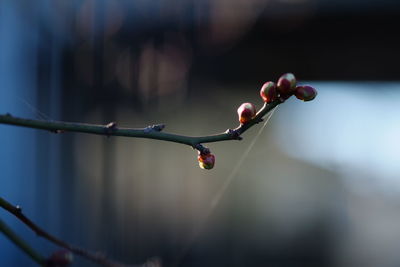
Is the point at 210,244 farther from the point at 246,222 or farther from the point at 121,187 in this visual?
the point at 121,187

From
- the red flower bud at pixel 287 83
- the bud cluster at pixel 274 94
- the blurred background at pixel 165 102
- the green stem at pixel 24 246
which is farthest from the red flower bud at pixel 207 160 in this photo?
the blurred background at pixel 165 102

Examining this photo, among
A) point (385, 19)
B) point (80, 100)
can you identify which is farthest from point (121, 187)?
point (385, 19)

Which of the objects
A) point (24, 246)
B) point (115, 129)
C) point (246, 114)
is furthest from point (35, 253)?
point (246, 114)

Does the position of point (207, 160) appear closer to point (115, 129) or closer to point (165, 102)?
point (115, 129)

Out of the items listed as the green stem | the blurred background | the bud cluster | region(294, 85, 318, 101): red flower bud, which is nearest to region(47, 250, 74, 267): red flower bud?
the green stem

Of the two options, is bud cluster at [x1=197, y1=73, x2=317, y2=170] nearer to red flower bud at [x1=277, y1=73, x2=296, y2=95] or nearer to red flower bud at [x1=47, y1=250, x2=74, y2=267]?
red flower bud at [x1=277, y1=73, x2=296, y2=95]

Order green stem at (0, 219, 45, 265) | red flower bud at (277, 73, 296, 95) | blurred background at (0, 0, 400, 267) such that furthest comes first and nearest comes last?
1. blurred background at (0, 0, 400, 267)
2. red flower bud at (277, 73, 296, 95)
3. green stem at (0, 219, 45, 265)
